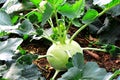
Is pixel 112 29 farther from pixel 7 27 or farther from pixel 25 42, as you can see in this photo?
pixel 7 27

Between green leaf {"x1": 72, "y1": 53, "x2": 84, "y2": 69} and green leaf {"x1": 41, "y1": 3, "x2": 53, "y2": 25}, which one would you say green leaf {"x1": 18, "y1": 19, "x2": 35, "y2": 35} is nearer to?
green leaf {"x1": 41, "y1": 3, "x2": 53, "y2": 25}

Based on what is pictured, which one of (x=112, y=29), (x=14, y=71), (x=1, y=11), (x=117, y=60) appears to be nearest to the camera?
(x=14, y=71)

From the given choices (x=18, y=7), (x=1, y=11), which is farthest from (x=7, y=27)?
(x=18, y=7)

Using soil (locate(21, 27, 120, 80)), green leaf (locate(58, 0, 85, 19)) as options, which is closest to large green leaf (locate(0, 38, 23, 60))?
green leaf (locate(58, 0, 85, 19))

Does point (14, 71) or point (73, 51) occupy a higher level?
point (73, 51)

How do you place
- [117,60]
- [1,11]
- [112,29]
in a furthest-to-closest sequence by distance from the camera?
[112,29]
[117,60]
[1,11]

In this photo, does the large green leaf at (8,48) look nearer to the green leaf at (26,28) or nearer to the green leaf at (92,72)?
the green leaf at (26,28)
